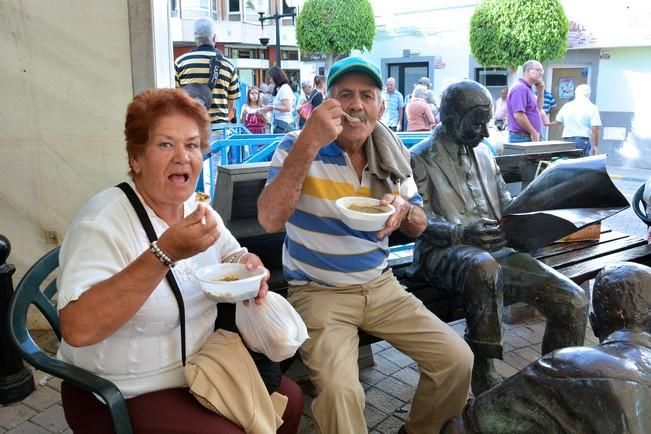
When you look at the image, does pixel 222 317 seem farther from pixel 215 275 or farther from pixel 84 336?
pixel 84 336

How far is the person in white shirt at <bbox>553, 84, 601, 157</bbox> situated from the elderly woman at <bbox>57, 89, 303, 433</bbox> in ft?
29.2

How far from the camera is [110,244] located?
1.75 meters

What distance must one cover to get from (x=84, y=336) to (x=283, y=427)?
0.87 meters

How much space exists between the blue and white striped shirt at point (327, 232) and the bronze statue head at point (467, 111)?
2.63 feet

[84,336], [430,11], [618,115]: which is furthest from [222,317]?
[430,11]

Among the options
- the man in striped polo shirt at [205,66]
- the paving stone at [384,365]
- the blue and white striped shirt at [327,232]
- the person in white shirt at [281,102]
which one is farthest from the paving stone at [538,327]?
the person in white shirt at [281,102]

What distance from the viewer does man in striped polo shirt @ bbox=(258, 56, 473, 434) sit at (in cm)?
243

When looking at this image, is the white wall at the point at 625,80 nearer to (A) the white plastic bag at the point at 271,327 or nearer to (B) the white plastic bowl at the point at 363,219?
(B) the white plastic bowl at the point at 363,219

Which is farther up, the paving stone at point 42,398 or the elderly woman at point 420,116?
the elderly woman at point 420,116

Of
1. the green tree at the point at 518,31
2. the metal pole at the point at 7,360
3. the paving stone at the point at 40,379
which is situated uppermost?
the green tree at the point at 518,31

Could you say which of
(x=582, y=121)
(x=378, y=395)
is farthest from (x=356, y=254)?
(x=582, y=121)

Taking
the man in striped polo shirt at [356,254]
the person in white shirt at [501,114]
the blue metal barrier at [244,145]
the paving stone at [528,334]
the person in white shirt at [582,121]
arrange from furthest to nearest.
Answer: the person in white shirt at [501,114] → the person in white shirt at [582,121] → the blue metal barrier at [244,145] → the paving stone at [528,334] → the man in striped polo shirt at [356,254]

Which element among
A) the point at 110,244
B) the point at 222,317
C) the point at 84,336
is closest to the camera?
the point at 84,336

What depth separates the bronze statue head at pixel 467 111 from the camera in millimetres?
3082
